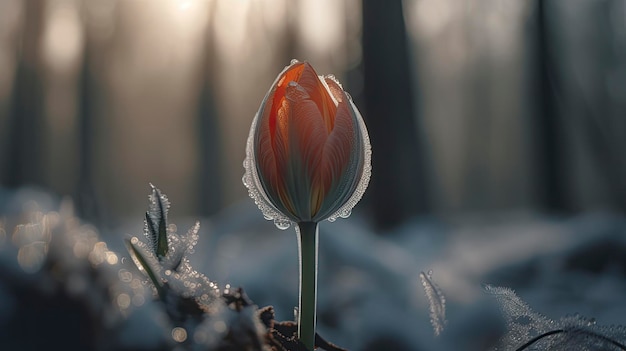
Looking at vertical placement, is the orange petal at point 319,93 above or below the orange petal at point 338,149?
above

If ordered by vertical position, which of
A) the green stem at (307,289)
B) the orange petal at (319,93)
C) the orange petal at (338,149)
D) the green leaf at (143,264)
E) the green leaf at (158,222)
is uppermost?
the orange petal at (319,93)

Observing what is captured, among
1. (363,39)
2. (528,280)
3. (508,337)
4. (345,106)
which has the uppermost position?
(363,39)

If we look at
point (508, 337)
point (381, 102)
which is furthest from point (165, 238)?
point (381, 102)

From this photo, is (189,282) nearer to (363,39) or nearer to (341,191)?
(341,191)

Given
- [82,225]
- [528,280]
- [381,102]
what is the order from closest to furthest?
[82,225], [528,280], [381,102]
